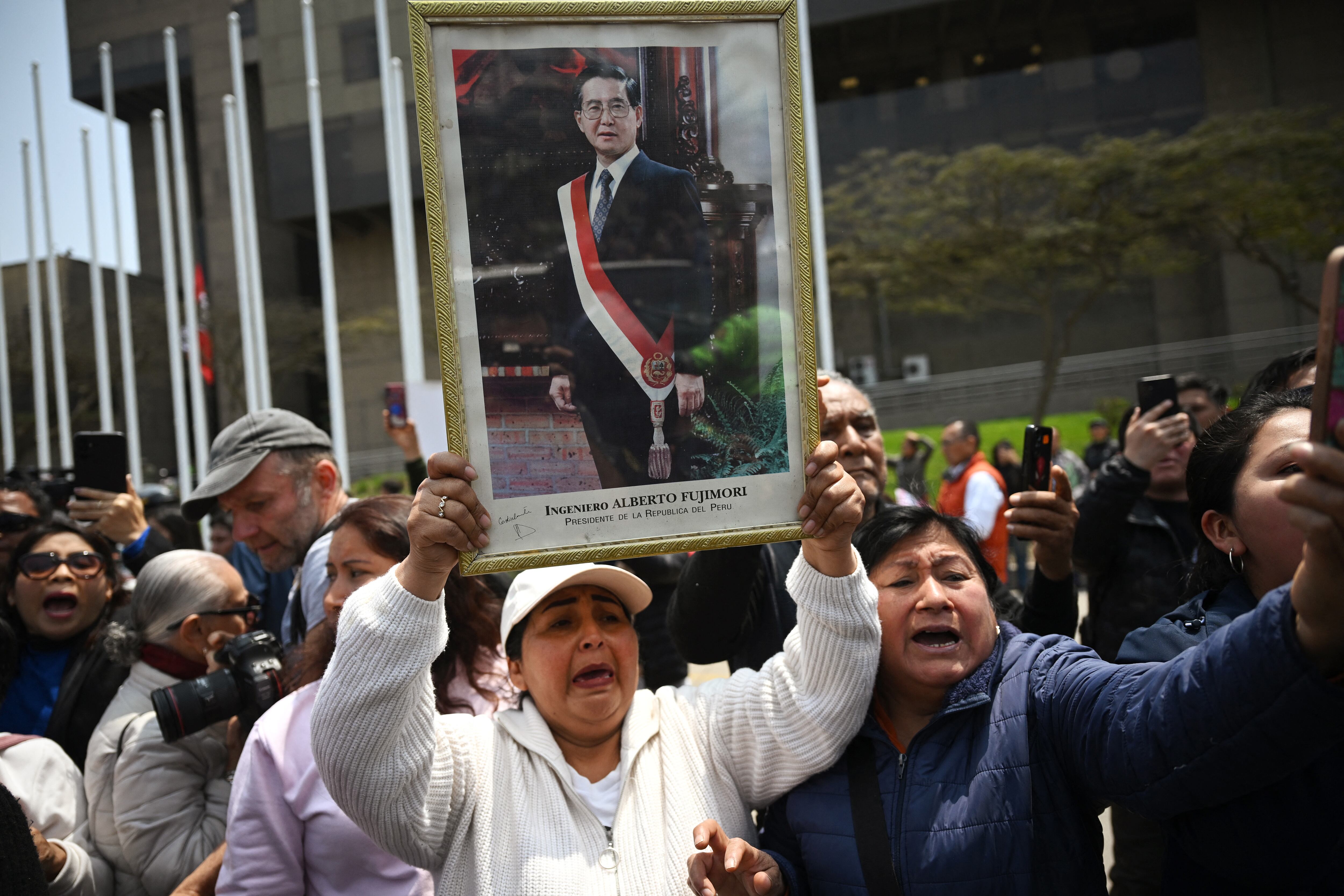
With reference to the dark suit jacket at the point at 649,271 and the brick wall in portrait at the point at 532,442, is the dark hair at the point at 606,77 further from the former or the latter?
the brick wall in portrait at the point at 532,442

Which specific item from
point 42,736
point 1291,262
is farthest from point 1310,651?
point 1291,262

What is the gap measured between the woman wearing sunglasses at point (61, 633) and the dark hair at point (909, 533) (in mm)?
2639

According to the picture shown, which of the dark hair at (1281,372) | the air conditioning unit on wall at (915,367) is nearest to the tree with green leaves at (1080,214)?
the air conditioning unit on wall at (915,367)

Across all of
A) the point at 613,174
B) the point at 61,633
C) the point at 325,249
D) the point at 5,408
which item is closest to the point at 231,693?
the point at 61,633

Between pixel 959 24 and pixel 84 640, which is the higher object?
pixel 959 24

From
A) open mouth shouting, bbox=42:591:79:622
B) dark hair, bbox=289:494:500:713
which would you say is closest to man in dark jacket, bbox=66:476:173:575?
open mouth shouting, bbox=42:591:79:622

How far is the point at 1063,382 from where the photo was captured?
1021 inches

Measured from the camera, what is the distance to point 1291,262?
22.4 m

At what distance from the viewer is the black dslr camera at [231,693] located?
258cm

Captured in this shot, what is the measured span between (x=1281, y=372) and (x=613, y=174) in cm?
215

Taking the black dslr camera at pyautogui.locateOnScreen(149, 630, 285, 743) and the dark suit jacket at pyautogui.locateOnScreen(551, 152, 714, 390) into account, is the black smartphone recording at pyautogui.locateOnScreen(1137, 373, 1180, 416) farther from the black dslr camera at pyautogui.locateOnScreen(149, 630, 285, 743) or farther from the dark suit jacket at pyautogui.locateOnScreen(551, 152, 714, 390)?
the black dslr camera at pyautogui.locateOnScreen(149, 630, 285, 743)

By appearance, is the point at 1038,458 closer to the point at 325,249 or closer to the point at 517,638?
the point at 517,638

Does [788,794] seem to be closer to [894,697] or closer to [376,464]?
[894,697]

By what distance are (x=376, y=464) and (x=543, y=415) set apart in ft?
86.3
